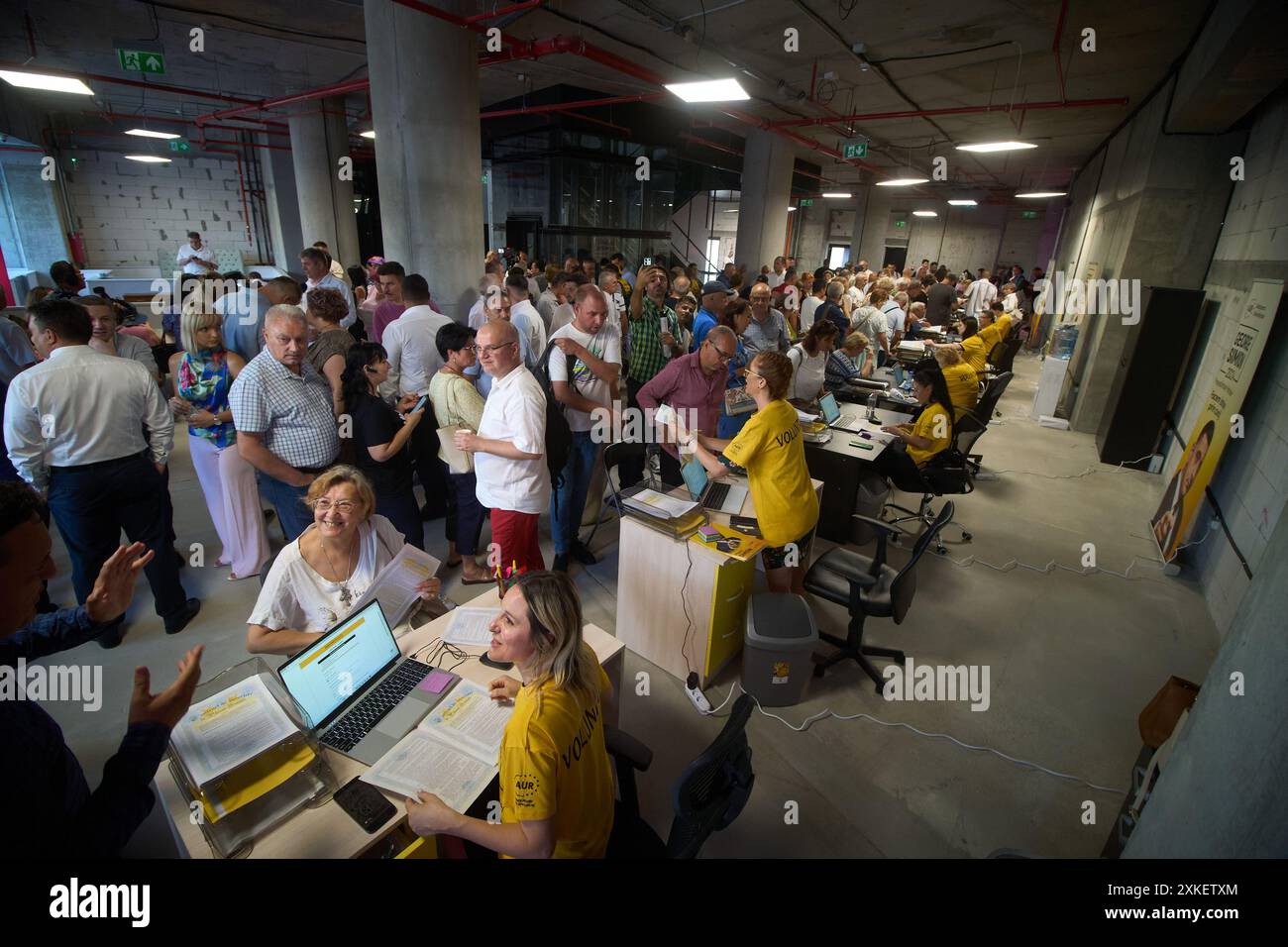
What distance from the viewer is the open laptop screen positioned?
67.1 inches

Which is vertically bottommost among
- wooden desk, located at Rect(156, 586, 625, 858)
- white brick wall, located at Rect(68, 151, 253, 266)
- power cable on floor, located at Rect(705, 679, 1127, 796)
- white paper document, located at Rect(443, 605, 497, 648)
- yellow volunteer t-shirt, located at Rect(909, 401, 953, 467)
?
power cable on floor, located at Rect(705, 679, 1127, 796)

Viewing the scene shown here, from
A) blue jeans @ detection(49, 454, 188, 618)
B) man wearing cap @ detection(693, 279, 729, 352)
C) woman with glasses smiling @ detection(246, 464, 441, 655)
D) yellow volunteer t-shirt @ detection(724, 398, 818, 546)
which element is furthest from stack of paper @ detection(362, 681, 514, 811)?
man wearing cap @ detection(693, 279, 729, 352)

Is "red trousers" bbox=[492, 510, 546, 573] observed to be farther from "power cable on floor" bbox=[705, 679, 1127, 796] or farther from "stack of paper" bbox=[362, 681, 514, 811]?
"power cable on floor" bbox=[705, 679, 1127, 796]

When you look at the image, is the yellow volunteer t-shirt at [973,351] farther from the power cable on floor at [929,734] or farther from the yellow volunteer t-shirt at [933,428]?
the power cable on floor at [929,734]

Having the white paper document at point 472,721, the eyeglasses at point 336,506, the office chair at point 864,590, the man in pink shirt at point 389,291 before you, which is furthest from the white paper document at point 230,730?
the man in pink shirt at point 389,291

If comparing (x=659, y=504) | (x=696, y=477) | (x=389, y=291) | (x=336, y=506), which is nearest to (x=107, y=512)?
(x=336, y=506)

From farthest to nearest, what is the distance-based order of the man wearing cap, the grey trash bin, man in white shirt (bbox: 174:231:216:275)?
man in white shirt (bbox: 174:231:216:275) < the man wearing cap < the grey trash bin

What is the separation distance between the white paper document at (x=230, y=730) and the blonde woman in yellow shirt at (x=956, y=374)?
18.7 ft

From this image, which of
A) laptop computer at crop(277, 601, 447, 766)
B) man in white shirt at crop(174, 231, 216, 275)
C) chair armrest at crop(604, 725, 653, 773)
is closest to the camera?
laptop computer at crop(277, 601, 447, 766)

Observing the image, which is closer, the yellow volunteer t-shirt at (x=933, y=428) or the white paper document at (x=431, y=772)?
the white paper document at (x=431, y=772)

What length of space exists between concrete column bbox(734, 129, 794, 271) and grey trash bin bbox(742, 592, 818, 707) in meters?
10.5

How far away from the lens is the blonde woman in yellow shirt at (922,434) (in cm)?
462

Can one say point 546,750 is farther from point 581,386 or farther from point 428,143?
point 428,143
